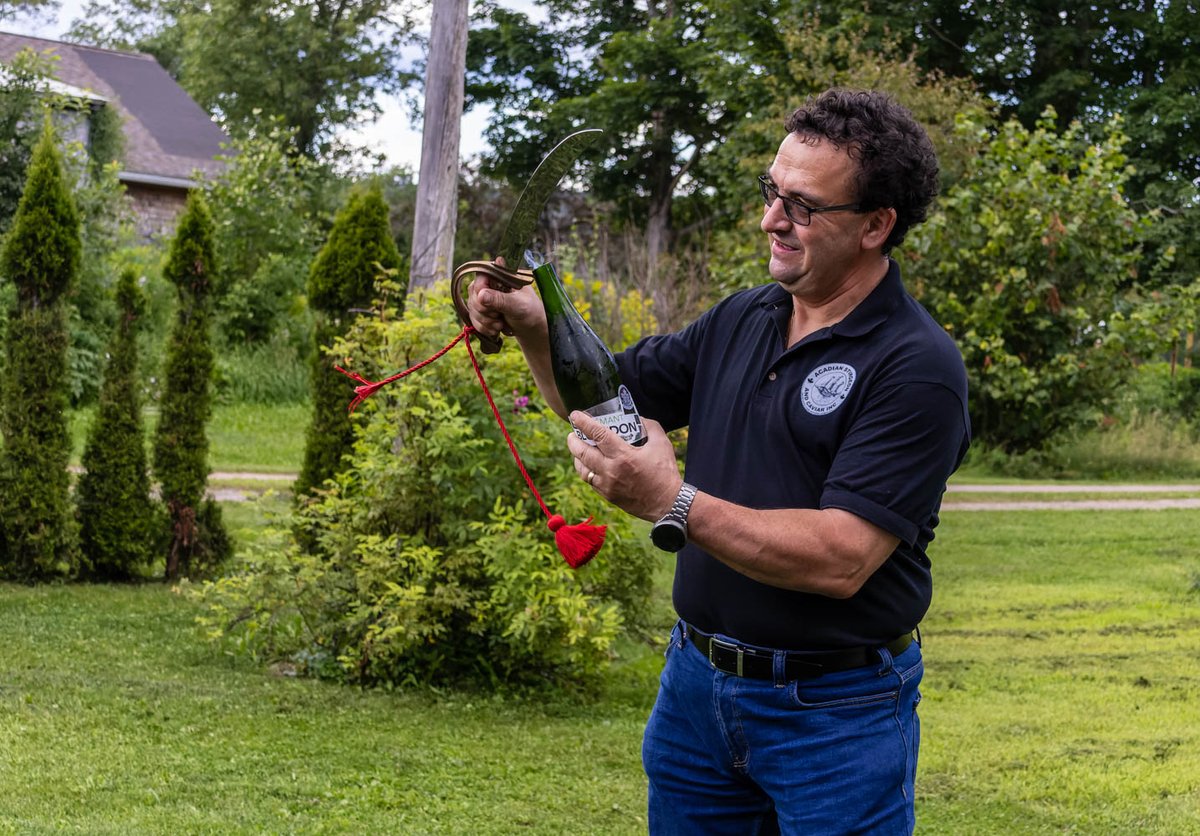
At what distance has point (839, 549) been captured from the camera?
230 centimetres

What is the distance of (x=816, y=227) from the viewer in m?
2.52

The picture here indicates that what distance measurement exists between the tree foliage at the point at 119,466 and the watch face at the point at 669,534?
288 inches

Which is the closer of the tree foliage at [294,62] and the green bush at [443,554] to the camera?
the green bush at [443,554]

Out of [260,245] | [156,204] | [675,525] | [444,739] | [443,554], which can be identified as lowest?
[444,739]

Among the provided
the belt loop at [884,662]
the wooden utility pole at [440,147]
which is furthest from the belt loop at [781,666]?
the wooden utility pole at [440,147]

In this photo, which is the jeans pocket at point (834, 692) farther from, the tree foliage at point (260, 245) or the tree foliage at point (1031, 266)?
the tree foliage at point (260, 245)

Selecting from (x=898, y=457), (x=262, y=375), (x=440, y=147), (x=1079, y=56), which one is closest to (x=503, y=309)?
(x=898, y=457)

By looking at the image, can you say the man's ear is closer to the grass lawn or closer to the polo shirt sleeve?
the polo shirt sleeve

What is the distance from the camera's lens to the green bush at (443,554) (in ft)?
20.4

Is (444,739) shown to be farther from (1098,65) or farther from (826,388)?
(1098,65)

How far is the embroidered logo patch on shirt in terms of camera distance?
2.48 meters

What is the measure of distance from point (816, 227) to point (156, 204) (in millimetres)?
27757

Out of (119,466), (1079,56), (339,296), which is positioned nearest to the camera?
(119,466)

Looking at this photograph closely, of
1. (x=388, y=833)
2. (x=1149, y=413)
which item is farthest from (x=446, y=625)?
(x=1149, y=413)
